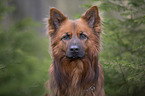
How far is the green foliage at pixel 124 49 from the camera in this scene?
3.30 m

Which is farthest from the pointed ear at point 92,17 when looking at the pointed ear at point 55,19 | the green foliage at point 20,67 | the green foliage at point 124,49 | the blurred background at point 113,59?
the green foliage at point 20,67

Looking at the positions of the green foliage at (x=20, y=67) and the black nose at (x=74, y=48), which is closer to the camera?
the black nose at (x=74, y=48)

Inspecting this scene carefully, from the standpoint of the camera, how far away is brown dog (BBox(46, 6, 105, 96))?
117 inches

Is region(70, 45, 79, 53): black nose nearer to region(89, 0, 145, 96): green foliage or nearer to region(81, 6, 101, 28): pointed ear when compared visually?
region(81, 6, 101, 28): pointed ear

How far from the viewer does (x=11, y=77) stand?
161 inches

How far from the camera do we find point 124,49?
4.62m

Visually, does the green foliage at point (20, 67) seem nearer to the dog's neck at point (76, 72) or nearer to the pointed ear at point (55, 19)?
the dog's neck at point (76, 72)

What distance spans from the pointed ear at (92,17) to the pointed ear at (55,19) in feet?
1.82

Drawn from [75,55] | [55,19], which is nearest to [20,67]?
[55,19]

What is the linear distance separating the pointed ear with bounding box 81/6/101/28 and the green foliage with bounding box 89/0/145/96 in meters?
0.86

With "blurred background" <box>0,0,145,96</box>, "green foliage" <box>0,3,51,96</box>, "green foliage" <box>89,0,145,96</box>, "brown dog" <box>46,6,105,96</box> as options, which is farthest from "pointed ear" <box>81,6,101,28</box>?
"green foliage" <box>0,3,51,96</box>

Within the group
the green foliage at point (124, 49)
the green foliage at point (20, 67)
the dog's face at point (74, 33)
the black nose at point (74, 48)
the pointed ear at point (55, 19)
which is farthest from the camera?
the green foliage at point (20, 67)

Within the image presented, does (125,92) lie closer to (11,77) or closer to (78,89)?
(78,89)

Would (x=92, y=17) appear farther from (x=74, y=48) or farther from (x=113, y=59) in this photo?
(x=113, y=59)
